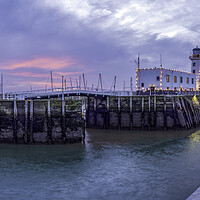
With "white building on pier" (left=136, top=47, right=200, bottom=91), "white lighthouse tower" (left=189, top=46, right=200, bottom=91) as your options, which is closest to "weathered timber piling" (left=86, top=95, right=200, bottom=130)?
"white building on pier" (left=136, top=47, right=200, bottom=91)

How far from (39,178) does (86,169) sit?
376 centimetres

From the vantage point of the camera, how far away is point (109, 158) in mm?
22219

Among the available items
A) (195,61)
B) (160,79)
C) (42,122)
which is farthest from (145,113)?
(195,61)

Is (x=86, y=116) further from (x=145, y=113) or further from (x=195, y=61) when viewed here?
(x=195, y=61)

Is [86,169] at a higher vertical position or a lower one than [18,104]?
lower

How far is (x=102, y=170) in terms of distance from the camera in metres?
18.9

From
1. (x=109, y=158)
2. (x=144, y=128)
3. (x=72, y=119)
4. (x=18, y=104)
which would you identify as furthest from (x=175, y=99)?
(x=18, y=104)

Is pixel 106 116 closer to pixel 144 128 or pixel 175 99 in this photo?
pixel 144 128

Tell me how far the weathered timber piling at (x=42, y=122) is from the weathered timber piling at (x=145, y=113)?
42.1 feet

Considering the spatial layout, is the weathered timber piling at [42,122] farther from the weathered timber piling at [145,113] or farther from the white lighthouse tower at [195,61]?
the white lighthouse tower at [195,61]

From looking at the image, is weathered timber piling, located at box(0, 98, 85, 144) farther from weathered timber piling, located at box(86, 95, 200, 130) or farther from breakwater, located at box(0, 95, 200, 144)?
weathered timber piling, located at box(86, 95, 200, 130)

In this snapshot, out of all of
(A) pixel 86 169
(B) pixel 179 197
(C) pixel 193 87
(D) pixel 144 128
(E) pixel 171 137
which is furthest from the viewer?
(C) pixel 193 87

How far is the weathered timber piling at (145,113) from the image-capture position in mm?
39562

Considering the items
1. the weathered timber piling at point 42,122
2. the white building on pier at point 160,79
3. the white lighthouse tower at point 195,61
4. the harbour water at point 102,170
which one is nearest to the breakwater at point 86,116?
the weathered timber piling at point 42,122
